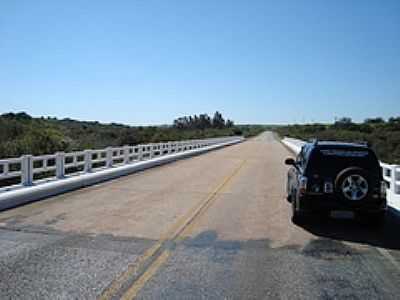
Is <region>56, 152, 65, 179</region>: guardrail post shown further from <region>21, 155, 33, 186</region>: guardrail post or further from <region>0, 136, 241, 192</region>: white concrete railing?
<region>21, 155, 33, 186</region>: guardrail post

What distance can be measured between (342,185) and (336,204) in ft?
1.31

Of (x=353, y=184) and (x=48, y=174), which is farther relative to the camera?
(x=48, y=174)

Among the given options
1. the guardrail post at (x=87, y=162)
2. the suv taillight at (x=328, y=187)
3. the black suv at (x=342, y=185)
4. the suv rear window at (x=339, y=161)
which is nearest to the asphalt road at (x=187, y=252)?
the black suv at (x=342, y=185)

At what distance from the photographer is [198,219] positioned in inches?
386

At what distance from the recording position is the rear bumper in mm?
8758

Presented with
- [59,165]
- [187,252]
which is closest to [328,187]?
[187,252]

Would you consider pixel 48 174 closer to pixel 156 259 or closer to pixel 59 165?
pixel 59 165

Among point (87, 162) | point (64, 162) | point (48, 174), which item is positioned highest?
point (64, 162)

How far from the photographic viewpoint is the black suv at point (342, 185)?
876 centimetres

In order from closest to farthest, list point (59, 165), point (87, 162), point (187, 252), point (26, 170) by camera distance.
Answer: point (187, 252) < point (26, 170) < point (59, 165) < point (87, 162)

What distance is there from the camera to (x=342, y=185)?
28.8 ft

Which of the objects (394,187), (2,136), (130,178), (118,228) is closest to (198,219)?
(118,228)

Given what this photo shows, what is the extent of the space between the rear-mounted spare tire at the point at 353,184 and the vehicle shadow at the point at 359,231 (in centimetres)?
67

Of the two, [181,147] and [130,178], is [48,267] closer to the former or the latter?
[130,178]
